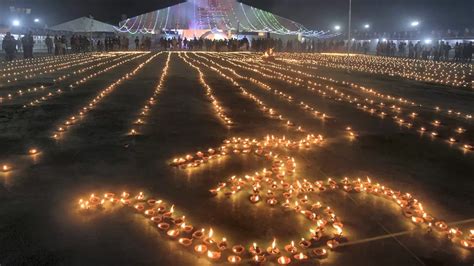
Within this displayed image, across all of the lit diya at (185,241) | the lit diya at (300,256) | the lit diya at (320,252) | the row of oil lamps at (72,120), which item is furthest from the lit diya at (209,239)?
the row of oil lamps at (72,120)

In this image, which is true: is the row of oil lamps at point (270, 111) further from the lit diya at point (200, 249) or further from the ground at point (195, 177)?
the lit diya at point (200, 249)

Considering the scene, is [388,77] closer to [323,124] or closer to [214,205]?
[323,124]

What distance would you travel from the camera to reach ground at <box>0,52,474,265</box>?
3.31 m

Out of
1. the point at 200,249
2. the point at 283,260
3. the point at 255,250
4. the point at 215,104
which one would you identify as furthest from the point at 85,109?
the point at 283,260

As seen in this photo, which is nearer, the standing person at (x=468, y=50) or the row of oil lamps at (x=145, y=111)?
the row of oil lamps at (x=145, y=111)

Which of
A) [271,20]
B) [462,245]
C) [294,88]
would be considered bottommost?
[462,245]

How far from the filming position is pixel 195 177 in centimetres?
494

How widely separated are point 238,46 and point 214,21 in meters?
14.5

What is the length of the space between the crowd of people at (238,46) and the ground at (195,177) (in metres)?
22.0

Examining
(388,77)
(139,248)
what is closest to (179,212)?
(139,248)

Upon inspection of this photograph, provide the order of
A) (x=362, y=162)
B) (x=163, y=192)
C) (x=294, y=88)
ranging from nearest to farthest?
(x=163, y=192) < (x=362, y=162) < (x=294, y=88)

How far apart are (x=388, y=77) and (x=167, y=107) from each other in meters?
12.4

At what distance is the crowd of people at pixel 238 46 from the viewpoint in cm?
3180

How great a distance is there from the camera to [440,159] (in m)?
5.88
